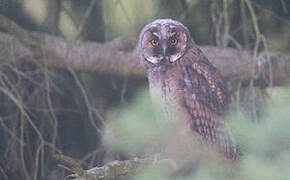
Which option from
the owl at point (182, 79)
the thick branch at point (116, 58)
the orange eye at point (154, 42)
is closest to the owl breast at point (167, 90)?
the owl at point (182, 79)

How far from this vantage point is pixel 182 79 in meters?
3.60

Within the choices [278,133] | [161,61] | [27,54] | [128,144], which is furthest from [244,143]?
[27,54]

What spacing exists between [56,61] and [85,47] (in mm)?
225

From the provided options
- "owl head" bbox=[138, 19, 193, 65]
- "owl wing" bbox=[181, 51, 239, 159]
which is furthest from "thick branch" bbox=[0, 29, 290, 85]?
"owl wing" bbox=[181, 51, 239, 159]

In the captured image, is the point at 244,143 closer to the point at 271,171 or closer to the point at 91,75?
the point at 271,171

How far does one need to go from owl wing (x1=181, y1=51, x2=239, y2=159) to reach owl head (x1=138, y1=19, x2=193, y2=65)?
0.38 ft

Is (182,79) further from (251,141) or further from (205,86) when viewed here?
(251,141)

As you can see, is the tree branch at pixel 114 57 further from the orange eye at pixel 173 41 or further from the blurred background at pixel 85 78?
the orange eye at pixel 173 41

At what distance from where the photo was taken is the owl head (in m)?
3.55

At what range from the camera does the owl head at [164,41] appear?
3553 mm

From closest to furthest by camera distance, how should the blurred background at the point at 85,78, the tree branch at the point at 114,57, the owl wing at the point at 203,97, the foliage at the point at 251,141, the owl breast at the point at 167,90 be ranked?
1. the foliage at the point at 251,141
2. the owl wing at the point at 203,97
3. the owl breast at the point at 167,90
4. the blurred background at the point at 85,78
5. the tree branch at the point at 114,57

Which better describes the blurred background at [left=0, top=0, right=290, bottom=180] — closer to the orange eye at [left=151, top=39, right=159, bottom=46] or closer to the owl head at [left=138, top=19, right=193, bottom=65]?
the owl head at [left=138, top=19, right=193, bottom=65]

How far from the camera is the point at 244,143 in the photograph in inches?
59.9

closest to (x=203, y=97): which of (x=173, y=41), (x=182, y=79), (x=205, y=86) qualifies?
(x=205, y=86)
